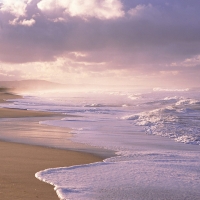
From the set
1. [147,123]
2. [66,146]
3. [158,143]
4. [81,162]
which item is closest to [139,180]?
[81,162]

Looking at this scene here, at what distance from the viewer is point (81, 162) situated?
29.1ft

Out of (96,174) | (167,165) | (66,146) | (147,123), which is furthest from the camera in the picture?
(147,123)

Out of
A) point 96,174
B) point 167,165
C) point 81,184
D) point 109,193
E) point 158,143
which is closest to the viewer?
point 109,193

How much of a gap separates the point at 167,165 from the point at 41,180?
3.08 meters

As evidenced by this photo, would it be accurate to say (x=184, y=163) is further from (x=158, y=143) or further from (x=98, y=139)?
(x=98, y=139)

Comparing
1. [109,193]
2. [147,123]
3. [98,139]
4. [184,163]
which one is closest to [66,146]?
[98,139]

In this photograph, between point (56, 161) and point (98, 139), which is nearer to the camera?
point (56, 161)

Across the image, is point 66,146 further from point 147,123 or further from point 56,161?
point 147,123

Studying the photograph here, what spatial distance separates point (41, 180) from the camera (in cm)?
697

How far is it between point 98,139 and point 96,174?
17.0 ft

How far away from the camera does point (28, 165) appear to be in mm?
8195

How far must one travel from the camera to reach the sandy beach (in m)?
6.16

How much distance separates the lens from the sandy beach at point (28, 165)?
6.16 m

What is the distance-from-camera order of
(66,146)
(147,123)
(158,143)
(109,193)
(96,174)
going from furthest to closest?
(147,123) < (158,143) < (66,146) < (96,174) < (109,193)
